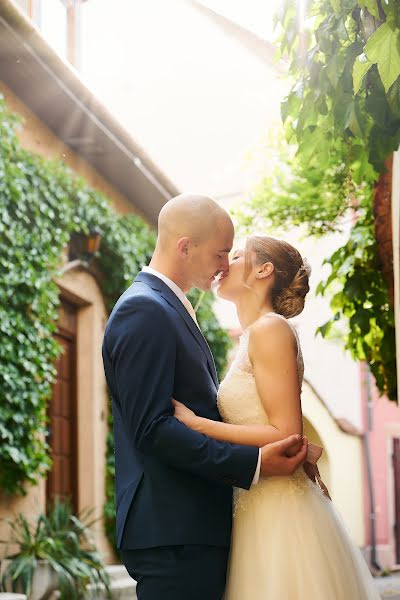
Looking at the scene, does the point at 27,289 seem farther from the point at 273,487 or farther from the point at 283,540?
the point at 283,540

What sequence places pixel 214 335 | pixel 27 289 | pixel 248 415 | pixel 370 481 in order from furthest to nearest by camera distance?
pixel 370 481
pixel 214 335
pixel 27 289
pixel 248 415

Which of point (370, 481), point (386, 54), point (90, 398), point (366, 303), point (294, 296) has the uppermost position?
point (386, 54)

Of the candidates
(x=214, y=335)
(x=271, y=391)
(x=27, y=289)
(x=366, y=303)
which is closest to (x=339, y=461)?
(x=214, y=335)

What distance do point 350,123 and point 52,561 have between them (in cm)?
506

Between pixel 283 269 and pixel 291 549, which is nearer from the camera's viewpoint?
pixel 291 549

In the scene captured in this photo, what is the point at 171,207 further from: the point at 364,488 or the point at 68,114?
the point at 364,488

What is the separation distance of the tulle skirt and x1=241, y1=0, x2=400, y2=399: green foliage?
1.28m

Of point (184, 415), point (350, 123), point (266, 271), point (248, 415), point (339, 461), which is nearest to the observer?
point (184, 415)

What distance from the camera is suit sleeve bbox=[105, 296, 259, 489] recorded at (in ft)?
9.71

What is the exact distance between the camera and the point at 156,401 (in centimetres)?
299

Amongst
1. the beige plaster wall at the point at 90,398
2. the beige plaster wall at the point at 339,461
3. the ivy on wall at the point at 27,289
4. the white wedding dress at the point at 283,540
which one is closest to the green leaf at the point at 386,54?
the white wedding dress at the point at 283,540

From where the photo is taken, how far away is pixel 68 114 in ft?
32.8

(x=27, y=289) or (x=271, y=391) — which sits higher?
(x=271, y=391)

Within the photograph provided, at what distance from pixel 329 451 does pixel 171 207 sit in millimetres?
16490
